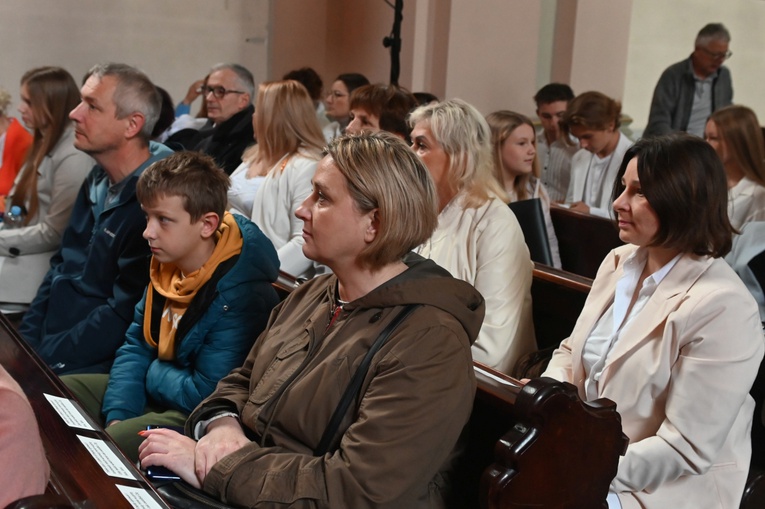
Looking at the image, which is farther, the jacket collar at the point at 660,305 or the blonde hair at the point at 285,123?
the blonde hair at the point at 285,123

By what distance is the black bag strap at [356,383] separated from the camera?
1870mm

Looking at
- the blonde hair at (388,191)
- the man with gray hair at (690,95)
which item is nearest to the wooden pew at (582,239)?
the blonde hair at (388,191)

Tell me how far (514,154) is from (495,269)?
1587mm

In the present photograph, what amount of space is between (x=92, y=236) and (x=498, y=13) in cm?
466

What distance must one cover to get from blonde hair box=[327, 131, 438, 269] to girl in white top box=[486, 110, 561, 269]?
2.42m

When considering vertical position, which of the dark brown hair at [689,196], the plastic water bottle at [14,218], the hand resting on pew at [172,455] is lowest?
the hand resting on pew at [172,455]

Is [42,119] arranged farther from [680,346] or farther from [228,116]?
[680,346]

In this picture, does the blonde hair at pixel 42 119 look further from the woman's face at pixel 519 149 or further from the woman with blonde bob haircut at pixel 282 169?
the woman's face at pixel 519 149

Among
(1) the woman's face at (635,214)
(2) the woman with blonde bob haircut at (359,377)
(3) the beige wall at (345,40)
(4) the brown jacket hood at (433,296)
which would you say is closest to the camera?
(2) the woman with blonde bob haircut at (359,377)

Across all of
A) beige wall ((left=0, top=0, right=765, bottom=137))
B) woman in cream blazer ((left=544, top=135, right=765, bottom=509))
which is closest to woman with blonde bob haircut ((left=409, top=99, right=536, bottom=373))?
woman in cream blazer ((left=544, top=135, right=765, bottom=509))

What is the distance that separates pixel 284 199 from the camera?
4059 mm

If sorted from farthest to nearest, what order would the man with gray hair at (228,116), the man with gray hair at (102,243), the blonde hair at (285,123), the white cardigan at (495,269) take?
the man with gray hair at (228,116) < the blonde hair at (285,123) < the man with gray hair at (102,243) < the white cardigan at (495,269)

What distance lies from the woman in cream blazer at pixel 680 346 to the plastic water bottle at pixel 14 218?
9.81 ft

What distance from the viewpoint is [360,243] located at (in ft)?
6.51
